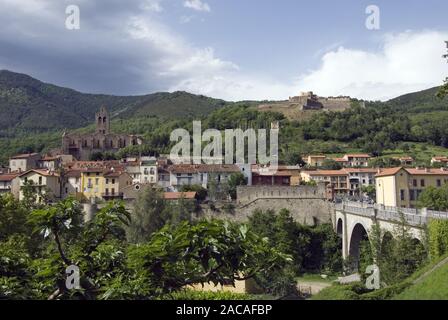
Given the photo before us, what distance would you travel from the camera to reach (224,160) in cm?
8550

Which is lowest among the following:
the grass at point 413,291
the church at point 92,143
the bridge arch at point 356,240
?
the bridge arch at point 356,240

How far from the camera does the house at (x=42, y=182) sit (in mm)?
56031

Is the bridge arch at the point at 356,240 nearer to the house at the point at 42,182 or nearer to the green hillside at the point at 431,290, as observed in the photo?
the green hillside at the point at 431,290

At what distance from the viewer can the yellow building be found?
6059 cm

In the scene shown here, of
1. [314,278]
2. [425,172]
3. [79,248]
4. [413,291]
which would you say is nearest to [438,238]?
[413,291]

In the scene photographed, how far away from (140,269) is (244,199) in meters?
46.9

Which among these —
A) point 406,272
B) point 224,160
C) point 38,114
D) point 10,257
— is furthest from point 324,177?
point 38,114

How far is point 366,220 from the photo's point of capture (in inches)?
1468

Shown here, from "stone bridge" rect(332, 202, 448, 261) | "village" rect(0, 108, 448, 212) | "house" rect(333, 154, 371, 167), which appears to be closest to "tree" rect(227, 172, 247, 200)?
"village" rect(0, 108, 448, 212)

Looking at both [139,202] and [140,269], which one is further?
[139,202]

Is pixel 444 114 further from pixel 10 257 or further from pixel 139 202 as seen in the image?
pixel 10 257

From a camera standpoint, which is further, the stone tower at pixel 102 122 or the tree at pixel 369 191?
the stone tower at pixel 102 122

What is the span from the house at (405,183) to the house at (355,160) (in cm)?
2938

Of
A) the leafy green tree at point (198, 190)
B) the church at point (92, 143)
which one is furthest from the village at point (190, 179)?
the church at point (92, 143)
